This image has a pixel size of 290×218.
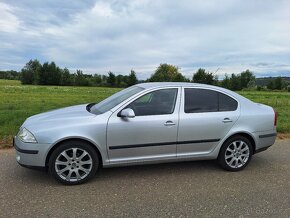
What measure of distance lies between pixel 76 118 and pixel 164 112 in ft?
4.24

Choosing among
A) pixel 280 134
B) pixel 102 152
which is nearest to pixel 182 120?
pixel 102 152

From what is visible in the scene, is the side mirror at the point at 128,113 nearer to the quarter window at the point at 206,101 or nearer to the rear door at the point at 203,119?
the rear door at the point at 203,119

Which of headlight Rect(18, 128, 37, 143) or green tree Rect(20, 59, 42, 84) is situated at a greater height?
Result: green tree Rect(20, 59, 42, 84)

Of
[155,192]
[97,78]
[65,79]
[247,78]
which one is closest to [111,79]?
[97,78]

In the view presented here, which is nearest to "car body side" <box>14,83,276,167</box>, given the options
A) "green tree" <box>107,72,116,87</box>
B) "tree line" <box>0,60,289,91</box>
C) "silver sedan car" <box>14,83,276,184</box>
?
"silver sedan car" <box>14,83,276,184</box>

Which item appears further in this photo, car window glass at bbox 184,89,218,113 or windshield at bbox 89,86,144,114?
car window glass at bbox 184,89,218,113

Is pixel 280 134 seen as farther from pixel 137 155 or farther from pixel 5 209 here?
pixel 5 209

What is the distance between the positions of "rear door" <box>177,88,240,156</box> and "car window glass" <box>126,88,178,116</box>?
0.19m

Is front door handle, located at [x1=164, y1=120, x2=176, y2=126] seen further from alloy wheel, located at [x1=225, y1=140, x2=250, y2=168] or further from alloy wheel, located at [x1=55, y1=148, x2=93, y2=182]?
alloy wheel, located at [x1=55, y1=148, x2=93, y2=182]

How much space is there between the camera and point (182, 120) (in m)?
4.69

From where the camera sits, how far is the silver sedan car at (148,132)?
425 cm

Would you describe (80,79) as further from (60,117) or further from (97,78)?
(60,117)

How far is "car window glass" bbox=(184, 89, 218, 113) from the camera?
486cm

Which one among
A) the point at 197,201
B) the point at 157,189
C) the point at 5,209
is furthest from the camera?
the point at 157,189
